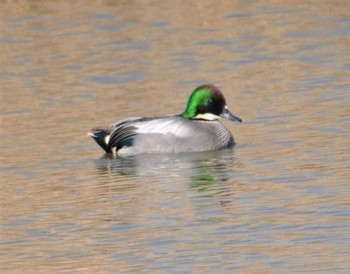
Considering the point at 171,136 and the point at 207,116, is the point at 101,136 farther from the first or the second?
the point at 207,116

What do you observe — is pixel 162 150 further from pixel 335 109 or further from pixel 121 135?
pixel 335 109

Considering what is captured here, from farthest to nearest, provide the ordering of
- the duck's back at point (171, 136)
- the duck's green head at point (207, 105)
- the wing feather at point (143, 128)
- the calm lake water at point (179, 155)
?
the duck's green head at point (207, 105) < the wing feather at point (143, 128) < the duck's back at point (171, 136) < the calm lake water at point (179, 155)

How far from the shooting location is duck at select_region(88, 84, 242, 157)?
51.5ft

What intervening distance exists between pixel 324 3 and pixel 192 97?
890 centimetres

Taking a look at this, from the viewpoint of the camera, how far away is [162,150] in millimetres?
15711

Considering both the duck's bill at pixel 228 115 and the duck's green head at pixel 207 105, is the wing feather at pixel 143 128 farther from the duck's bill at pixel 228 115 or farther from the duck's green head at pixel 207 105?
the duck's bill at pixel 228 115

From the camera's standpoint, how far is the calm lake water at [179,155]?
1085 centimetres

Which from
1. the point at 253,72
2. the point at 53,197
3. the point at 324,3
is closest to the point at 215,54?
the point at 253,72

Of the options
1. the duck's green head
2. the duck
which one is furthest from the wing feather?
the duck's green head

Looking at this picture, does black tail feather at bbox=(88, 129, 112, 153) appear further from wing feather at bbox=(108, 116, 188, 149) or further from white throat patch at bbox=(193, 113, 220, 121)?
white throat patch at bbox=(193, 113, 220, 121)

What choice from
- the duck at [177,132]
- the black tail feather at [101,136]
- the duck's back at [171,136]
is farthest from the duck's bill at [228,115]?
the black tail feather at [101,136]

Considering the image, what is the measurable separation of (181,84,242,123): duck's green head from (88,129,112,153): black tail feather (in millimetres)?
822

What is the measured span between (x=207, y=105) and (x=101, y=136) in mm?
1104

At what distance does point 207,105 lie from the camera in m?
16.1
